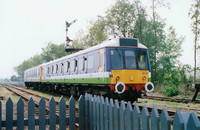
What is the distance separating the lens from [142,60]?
12.1 meters

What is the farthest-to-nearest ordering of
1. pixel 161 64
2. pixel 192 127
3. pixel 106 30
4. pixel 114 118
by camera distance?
pixel 106 30 < pixel 161 64 < pixel 114 118 < pixel 192 127

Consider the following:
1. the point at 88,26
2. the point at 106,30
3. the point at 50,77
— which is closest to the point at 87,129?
the point at 50,77

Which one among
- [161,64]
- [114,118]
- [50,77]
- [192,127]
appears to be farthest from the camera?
[161,64]

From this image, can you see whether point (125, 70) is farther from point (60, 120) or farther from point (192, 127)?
point (192, 127)

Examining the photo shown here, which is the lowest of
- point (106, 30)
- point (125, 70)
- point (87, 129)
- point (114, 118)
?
point (87, 129)

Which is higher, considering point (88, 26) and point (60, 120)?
point (88, 26)

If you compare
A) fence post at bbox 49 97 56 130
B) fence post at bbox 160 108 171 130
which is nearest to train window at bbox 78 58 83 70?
fence post at bbox 49 97 56 130

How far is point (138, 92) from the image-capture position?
11750 mm

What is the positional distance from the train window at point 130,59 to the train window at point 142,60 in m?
0.28

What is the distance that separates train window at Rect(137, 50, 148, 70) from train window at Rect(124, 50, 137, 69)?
28cm

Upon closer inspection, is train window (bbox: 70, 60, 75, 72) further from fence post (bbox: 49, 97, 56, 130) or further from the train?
fence post (bbox: 49, 97, 56, 130)

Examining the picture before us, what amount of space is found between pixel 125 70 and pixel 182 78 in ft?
34.3

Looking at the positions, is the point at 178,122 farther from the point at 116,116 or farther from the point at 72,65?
the point at 72,65

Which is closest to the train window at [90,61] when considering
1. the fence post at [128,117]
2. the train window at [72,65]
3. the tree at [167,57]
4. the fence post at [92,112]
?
the train window at [72,65]
